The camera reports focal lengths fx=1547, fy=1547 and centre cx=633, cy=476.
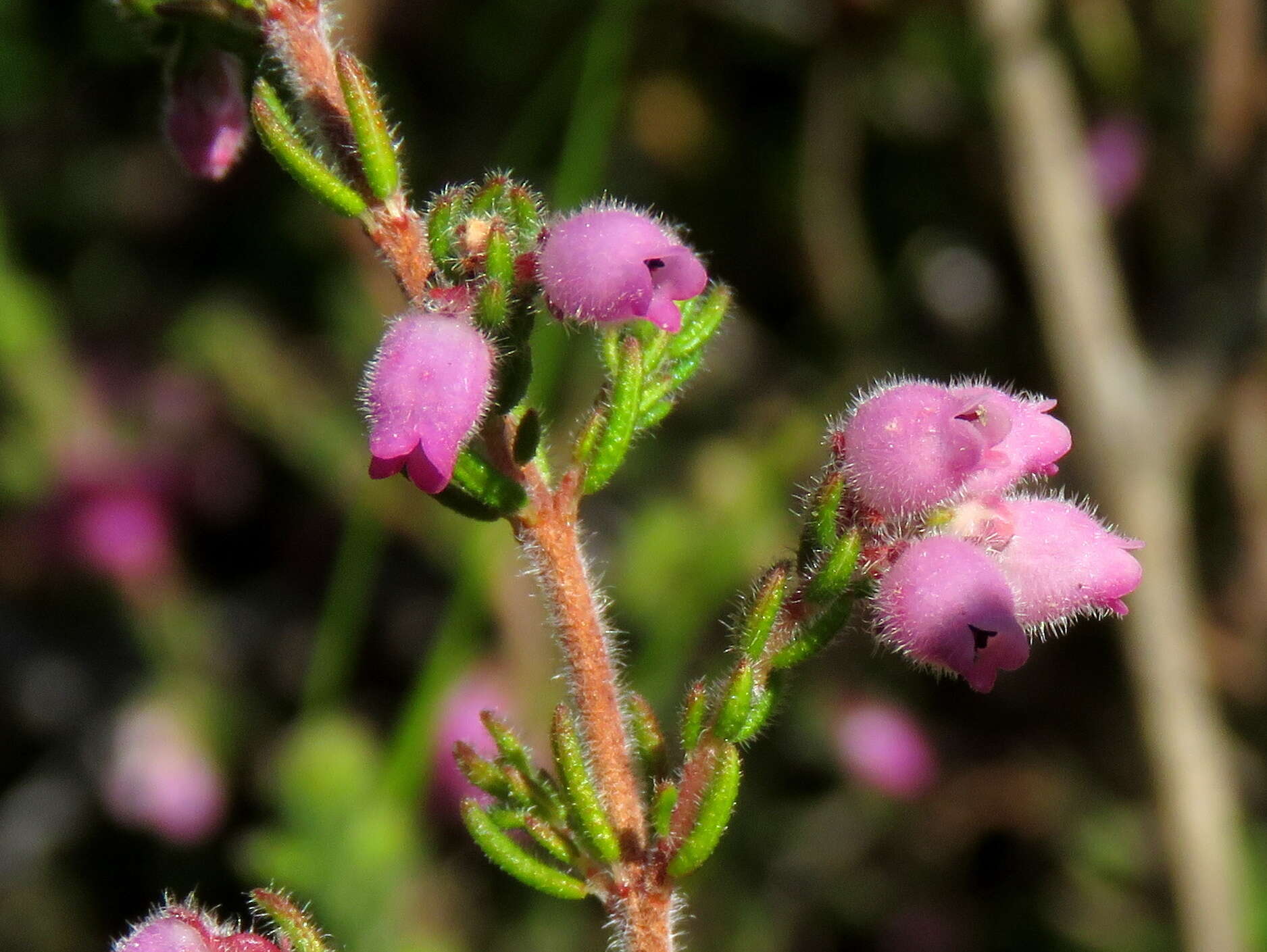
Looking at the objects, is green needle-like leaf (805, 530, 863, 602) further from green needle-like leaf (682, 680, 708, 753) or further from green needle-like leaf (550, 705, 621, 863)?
green needle-like leaf (550, 705, 621, 863)

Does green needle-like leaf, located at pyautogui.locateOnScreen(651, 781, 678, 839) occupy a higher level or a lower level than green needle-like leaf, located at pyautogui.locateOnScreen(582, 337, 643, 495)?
lower

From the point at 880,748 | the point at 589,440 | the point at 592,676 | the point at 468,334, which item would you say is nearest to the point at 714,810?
the point at 592,676

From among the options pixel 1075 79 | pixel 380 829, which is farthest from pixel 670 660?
pixel 1075 79

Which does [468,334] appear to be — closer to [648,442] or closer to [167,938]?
[167,938]

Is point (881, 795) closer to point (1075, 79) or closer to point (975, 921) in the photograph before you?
point (975, 921)

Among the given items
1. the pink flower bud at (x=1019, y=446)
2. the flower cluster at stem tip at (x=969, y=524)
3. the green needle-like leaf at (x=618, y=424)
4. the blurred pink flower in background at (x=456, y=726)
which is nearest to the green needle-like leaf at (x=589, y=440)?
the green needle-like leaf at (x=618, y=424)

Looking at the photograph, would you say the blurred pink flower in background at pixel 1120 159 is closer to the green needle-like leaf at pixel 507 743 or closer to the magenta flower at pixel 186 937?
the green needle-like leaf at pixel 507 743

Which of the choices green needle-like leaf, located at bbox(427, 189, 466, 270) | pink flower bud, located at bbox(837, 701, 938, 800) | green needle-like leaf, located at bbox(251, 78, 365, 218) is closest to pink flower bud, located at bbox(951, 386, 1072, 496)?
green needle-like leaf, located at bbox(427, 189, 466, 270)
